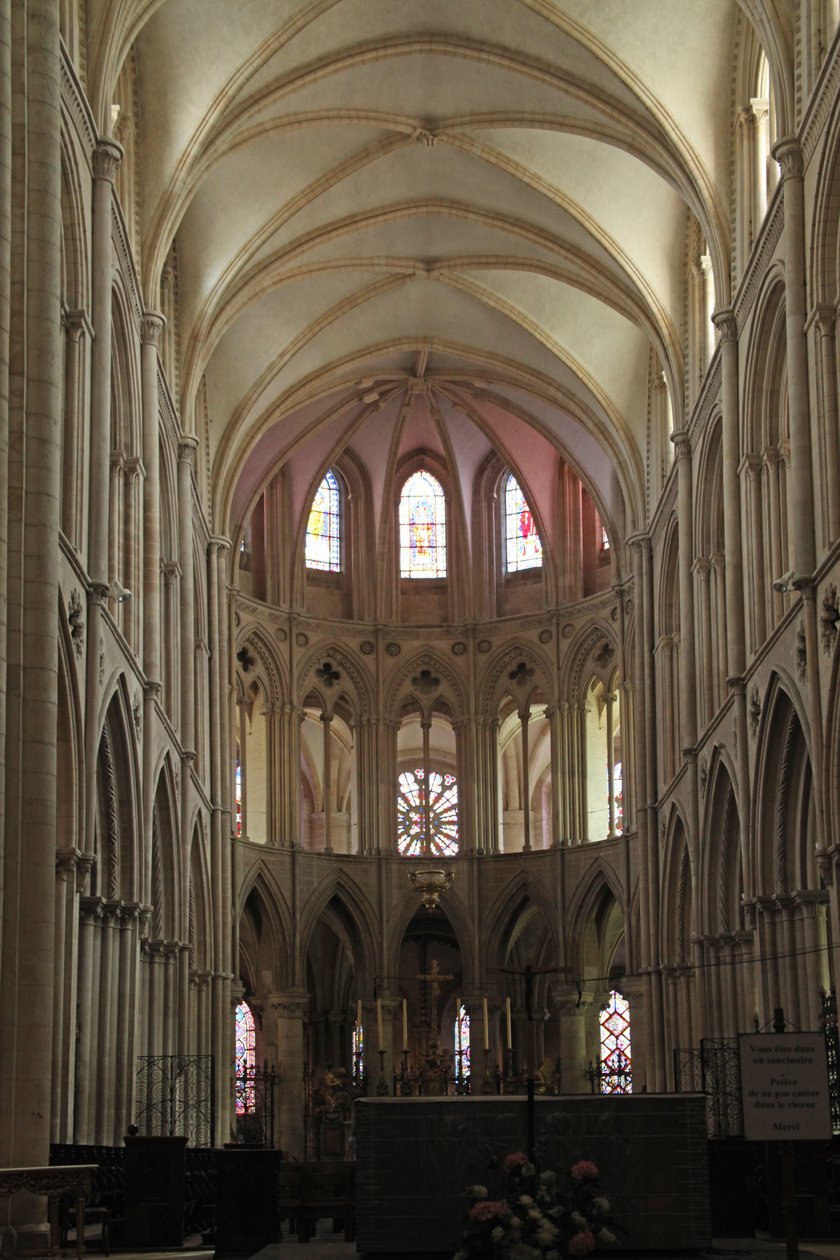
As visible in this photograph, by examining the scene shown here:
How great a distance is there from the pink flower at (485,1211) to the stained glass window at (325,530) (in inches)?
1342

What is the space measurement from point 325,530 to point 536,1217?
3489cm

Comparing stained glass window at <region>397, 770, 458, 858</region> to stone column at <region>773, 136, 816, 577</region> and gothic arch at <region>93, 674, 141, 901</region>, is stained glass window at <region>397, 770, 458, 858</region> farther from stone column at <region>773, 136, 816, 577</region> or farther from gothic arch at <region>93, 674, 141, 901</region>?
stone column at <region>773, 136, 816, 577</region>

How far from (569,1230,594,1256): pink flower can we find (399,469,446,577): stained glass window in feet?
114

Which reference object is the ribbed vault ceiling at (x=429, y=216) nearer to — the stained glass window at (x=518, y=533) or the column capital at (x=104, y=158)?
the column capital at (x=104, y=158)

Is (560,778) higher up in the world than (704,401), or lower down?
lower down

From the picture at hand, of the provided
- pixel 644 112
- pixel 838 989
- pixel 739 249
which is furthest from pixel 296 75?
pixel 838 989

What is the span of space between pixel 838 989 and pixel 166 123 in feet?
53.2

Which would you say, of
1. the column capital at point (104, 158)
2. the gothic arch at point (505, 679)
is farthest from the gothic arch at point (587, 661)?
the column capital at point (104, 158)

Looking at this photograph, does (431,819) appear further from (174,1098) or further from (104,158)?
(104,158)

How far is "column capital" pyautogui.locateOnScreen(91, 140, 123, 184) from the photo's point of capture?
2441cm

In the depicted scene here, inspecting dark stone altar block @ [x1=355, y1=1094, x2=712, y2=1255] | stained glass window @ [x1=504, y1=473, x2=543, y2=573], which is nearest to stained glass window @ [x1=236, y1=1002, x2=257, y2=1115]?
stained glass window @ [x1=504, y1=473, x2=543, y2=573]

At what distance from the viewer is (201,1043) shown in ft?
119

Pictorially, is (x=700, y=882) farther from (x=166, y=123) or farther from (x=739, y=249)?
(x=166, y=123)

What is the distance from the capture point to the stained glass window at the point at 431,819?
46.1 meters
